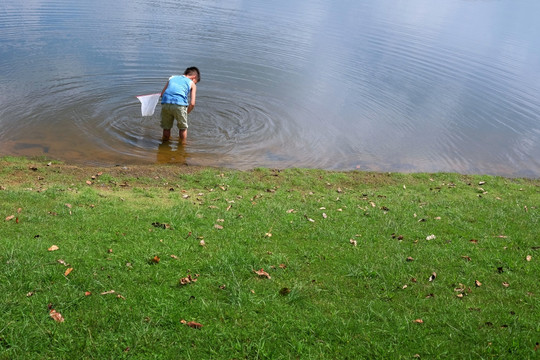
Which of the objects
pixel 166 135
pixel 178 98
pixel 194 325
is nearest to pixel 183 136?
pixel 166 135

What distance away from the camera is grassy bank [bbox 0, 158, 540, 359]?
489 centimetres

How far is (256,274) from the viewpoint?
20.4 ft

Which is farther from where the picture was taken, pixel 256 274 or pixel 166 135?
pixel 166 135

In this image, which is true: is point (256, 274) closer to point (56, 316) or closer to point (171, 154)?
point (56, 316)

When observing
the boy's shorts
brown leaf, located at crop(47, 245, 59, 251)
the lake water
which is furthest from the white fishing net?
brown leaf, located at crop(47, 245, 59, 251)

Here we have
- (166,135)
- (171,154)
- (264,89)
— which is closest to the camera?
(171,154)

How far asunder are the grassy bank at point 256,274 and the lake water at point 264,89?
4.13 meters

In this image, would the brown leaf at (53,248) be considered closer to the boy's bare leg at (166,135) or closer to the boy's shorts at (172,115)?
the boy's shorts at (172,115)

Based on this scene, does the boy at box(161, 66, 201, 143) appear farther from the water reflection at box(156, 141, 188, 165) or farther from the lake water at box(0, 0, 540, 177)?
the lake water at box(0, 0, 540, 177)

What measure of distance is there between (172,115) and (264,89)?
6.54 m

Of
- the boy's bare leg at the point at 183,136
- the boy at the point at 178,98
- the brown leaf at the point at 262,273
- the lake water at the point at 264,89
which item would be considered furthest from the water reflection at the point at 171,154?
the brown leaf at the point at 262,273

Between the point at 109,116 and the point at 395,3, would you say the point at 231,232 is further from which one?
the point at 395,3

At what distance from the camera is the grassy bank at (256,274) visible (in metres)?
4.89

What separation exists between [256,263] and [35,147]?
8.88 meters
